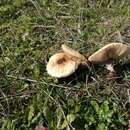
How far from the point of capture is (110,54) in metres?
3.41

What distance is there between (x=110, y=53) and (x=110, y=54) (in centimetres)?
2

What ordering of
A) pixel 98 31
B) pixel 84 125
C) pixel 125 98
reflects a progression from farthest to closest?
pixel 98 31 → pixel 125 98 → pixel 84 125

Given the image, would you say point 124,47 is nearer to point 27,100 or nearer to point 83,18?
point 27,100

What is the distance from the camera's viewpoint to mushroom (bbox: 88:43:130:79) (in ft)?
10.8

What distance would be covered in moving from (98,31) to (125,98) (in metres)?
1.00

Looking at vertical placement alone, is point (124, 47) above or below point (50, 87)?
above

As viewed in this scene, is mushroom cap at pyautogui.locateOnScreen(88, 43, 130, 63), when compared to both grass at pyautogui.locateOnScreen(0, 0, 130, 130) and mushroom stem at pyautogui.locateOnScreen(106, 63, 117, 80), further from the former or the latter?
grass at pyautogui.locateOnScreen(0, 0, 130, 130)

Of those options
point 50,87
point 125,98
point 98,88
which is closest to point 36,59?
point 50,87

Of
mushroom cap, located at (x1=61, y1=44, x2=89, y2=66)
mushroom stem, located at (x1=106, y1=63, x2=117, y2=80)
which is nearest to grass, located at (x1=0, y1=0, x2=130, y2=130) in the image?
mushroom stem, located at (x1=106, y1=63, x2=117, y2=80)

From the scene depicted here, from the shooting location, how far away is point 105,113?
10.9 feet

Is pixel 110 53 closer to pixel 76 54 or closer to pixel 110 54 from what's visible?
pixel 110 54

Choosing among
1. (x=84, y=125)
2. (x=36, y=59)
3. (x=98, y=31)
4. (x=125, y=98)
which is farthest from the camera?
(x=98, y=31)

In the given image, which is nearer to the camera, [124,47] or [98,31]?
[124,47]

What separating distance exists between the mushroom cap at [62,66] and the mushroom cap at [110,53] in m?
0.15
